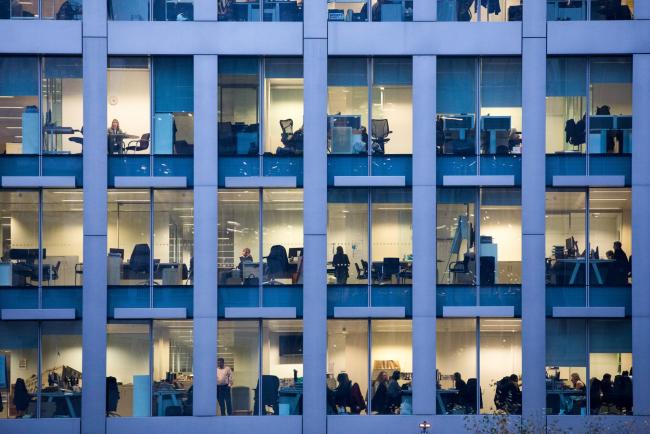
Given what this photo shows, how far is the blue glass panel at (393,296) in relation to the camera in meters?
25.6

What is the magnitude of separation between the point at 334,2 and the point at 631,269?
10459mm

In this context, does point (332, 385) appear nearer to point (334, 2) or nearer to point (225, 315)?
point (225, 315)

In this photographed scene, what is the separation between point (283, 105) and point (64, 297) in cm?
760

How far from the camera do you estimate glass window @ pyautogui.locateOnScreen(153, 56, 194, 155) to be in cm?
2584

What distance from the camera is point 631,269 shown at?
25594 millimetres

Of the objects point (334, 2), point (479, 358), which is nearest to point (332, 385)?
point (479, 358)

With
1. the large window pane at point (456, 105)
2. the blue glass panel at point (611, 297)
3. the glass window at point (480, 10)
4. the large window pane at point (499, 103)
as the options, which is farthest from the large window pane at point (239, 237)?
the blue glass panel at point (611, 297)

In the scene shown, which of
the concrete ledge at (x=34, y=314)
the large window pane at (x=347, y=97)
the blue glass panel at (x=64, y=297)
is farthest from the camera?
the large window pane at (x=347, y=97)

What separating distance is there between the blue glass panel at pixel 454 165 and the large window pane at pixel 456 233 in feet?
1.49

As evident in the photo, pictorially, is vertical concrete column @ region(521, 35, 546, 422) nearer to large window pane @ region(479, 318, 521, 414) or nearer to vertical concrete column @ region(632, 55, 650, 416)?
large window pane @ region(479, 318, 521, 414)

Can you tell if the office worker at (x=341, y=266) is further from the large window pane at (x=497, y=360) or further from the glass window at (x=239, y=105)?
the large window pane at (x=497, y=360)

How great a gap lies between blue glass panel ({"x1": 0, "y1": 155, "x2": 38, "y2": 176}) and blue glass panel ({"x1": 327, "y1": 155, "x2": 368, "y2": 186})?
303 inches

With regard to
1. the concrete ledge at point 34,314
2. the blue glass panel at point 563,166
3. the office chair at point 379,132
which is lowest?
the concrete ledge at point 34,314

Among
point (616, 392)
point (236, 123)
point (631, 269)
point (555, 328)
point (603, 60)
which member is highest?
point (603, 60)
